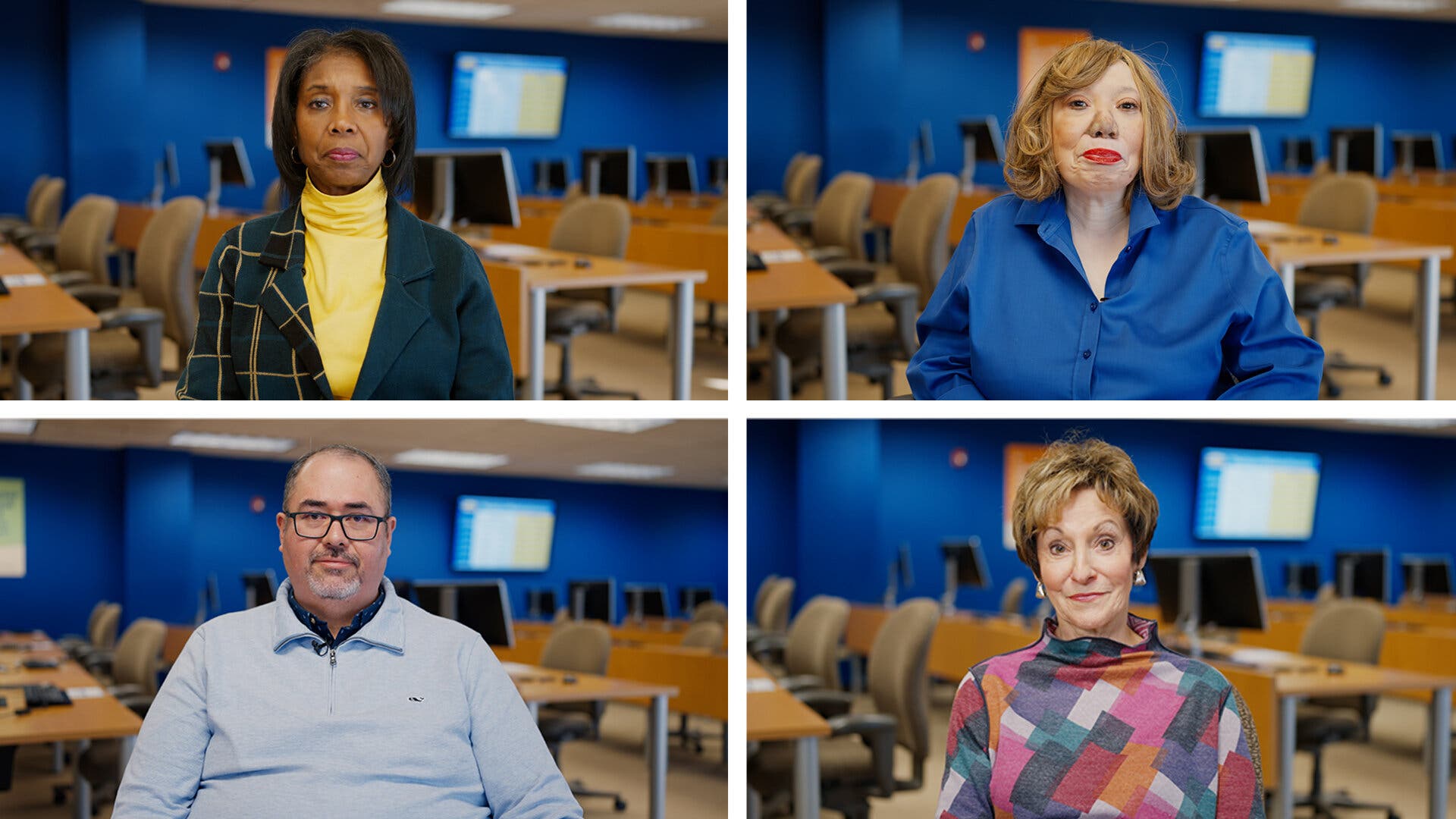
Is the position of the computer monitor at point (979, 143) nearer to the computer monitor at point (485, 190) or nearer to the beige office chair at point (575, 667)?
the computer monitor at point (485, 190)

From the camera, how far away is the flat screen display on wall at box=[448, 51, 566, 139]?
47.3 feet

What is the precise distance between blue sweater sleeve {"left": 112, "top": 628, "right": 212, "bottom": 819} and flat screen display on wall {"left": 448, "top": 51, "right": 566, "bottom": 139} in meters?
13.3

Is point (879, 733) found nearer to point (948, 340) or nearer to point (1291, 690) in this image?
point (1291, 690)

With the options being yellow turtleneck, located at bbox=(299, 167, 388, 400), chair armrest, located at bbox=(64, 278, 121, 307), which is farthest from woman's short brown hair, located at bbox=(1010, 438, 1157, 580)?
chair armrest, located at bbox=(64, 278, 121, 307)

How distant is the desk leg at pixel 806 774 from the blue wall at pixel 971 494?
513cm

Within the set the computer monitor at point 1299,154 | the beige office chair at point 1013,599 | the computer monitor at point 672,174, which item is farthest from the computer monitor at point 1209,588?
the computer monitor at point 1299,154

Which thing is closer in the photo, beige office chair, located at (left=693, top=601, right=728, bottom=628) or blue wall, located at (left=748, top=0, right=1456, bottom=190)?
beige office chair, located at (left=693, top=601, right=728, bottom=628)

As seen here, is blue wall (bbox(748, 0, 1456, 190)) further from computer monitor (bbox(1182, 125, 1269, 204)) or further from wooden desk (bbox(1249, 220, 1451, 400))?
wooden desk (bbox(1249, 220, 1451, 400))

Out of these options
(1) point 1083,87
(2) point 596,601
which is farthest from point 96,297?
(1) point 1083,87

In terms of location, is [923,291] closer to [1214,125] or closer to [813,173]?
[813,173]

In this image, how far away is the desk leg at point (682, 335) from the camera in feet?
17.9

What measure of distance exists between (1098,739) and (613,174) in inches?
339

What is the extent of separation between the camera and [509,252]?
5.80m

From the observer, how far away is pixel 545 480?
12719mm
